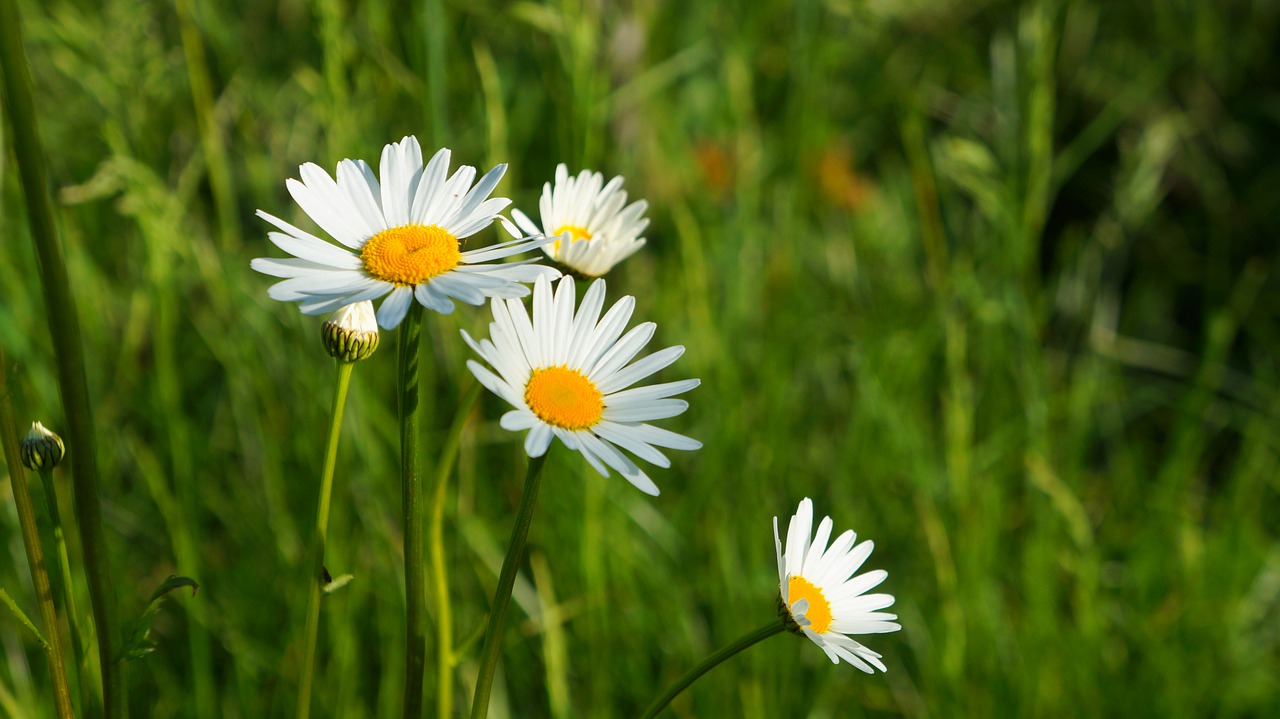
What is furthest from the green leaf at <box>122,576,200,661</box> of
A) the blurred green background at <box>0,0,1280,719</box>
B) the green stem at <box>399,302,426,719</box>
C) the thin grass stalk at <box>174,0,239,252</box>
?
the thin grass stalk at <box>174,0,239,252</box>

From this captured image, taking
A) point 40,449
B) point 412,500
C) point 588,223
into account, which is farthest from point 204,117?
point 412,500

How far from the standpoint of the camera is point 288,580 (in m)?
1.43

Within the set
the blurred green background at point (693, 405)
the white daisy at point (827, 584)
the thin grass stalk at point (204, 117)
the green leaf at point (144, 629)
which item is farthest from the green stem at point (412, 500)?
the thin grass stalk at point (204, 117)

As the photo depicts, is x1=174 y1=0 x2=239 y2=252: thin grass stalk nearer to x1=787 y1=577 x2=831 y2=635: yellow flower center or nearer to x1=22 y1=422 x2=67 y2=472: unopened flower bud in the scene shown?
x1=22 y1=422 x2=67 y2=472: unopened flower bud

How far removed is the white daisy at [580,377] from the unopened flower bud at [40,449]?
0.27 m

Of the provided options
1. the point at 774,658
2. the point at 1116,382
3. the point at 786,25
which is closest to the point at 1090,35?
the point at 786,25

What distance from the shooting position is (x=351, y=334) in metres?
0.61

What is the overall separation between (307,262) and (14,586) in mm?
1151

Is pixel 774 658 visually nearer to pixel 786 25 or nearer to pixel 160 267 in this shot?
pixel 160 267

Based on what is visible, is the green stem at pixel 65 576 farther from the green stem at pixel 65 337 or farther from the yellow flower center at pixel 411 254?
the yellow flower center at pixel 411 254

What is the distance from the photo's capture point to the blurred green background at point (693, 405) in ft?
4.57

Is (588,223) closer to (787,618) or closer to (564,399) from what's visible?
(564,399)

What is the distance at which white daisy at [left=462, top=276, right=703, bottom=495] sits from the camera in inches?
22.3

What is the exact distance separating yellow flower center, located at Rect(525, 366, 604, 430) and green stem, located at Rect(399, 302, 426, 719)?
0.24 feet
